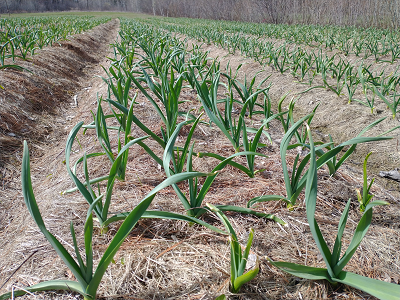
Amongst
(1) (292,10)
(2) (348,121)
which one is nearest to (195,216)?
(2) (348,121)

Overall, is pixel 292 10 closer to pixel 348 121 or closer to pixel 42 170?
pixel 348 121

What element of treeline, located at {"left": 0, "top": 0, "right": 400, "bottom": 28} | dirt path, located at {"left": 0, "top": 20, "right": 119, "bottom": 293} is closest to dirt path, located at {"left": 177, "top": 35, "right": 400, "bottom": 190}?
dirt path, located at {"left": 0, "top": 20, "right": 119, "bottom": 293}

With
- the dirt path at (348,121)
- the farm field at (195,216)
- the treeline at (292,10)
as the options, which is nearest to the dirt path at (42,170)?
the farm field at (195,216)

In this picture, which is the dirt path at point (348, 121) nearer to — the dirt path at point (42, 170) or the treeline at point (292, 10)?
the dirt path at point (42, 170)

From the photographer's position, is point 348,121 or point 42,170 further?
point 348,121

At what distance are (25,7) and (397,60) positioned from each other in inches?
1777

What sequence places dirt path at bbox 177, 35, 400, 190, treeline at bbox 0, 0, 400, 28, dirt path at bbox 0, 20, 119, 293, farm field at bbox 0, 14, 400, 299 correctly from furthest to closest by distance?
treeline at bbox 0, 0, 400, 28, dirt path at bbox 177, 35, 400, 190, dirt path at bbox 0, 20, 119, 293, farm field at bbox 0, 14, 400, 299

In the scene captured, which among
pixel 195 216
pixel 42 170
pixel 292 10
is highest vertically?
pixel 292 10

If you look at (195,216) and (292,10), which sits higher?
(292,10)

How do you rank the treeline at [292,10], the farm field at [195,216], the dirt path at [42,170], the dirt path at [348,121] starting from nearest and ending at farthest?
the farm field at [195,216] → the dirt path at [42,170] → the dirt path at [348,121] → the treeline at [292,10]

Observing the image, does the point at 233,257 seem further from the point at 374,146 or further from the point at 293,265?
the point at 374,146

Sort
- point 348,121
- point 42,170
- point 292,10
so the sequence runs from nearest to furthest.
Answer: point 42,170, point 348,121, point 292,10

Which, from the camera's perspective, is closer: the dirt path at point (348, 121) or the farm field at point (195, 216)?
the farm field at point (195, 216)

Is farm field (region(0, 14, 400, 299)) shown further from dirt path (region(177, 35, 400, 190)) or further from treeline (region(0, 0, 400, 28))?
treeline (region(0, 0, 400, 28))
